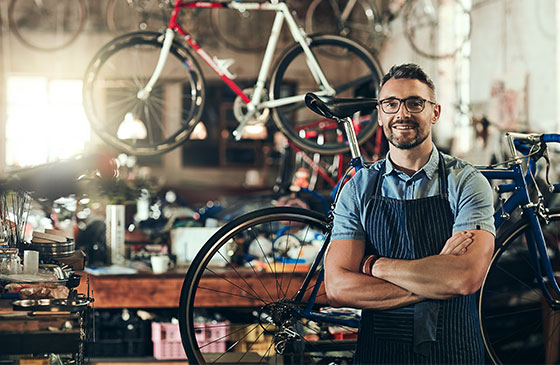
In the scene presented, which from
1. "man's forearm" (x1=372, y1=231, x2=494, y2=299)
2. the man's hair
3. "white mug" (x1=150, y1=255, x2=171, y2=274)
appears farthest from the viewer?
"white mug" (x1=150, y1=255, x2=171, y2=274)

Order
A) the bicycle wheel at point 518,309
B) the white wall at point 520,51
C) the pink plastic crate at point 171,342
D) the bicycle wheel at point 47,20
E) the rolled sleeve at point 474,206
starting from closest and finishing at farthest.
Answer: the rolled sleeve at point 474,206 → the pink plastic crate at point 171,342 → the bicycle wheel at point 518,309 → the white wall at point 520,51 → the bicycle wheel at point 47,20

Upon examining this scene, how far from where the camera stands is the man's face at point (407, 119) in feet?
8.13

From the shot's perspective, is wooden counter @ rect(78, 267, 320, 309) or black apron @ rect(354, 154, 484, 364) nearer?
black apron @ rect(354, 154, 484, 364)

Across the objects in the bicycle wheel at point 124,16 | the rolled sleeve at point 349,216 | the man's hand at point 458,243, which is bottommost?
the man's hand at point 458,243

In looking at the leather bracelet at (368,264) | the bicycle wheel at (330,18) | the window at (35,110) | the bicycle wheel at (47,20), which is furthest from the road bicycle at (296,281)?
the bicycle wheel at (47,20)

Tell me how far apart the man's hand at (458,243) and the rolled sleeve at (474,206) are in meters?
0.03

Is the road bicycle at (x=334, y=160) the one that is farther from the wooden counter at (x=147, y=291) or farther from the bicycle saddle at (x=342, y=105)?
the bicycle saddle at (x=342, y=105)

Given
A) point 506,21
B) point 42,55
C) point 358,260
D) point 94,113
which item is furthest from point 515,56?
point 42,55

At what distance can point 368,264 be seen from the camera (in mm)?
2445

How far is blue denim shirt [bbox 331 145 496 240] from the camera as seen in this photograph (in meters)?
2.44

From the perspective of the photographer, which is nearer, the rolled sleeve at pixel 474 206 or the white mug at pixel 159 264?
the rolled sleeve at pixel 474 206

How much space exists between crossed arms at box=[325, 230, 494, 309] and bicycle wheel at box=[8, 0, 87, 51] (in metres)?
9.35

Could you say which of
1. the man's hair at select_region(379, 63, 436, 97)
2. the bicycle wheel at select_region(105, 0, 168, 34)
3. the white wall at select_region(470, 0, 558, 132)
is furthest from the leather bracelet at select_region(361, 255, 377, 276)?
the bicycle wheel at select_region(105, 0, 168, 34)

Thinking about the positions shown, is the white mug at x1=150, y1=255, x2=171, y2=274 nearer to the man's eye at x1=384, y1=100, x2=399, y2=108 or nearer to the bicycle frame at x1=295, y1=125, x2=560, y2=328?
the bicycle frame at x1=295, y1=125, x2=560, y2=328
